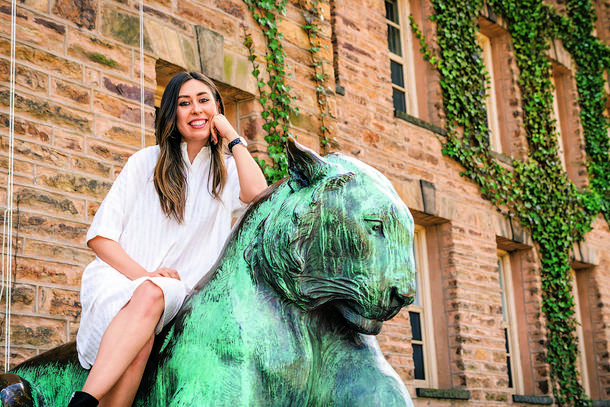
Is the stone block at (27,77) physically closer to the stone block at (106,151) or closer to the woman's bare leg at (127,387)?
the stone block at (106,151)

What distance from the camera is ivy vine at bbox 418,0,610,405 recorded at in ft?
32.4

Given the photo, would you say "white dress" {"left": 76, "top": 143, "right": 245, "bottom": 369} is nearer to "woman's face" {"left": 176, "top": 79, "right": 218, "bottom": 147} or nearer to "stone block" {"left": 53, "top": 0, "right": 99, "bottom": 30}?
"woman's face" {"left": 176, "top": 79, "right": 218, "bottom": 147}

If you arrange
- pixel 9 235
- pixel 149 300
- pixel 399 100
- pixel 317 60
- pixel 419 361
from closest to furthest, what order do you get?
pixel 149 300 < pixel 9 235 < pixel 317 60 < pixel 419 361 < pixel 399 100

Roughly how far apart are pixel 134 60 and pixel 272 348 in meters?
4.00

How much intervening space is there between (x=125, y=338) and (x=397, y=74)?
323 inches

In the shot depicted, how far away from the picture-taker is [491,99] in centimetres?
1115

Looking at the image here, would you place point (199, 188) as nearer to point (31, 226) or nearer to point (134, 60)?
point (31, 226)

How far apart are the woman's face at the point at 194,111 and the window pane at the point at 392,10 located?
25.2 feet

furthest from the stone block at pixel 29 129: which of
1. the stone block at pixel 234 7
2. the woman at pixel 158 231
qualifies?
the woman at pixel 158 231

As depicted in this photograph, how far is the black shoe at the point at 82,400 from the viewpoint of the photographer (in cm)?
181

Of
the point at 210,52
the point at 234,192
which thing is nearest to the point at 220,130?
the point at 234,192

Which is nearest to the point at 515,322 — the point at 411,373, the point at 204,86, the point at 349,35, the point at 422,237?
the point at 422,237

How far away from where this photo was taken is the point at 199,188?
2.41 m

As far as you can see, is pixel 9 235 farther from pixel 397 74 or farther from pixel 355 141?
pixel 397 74
